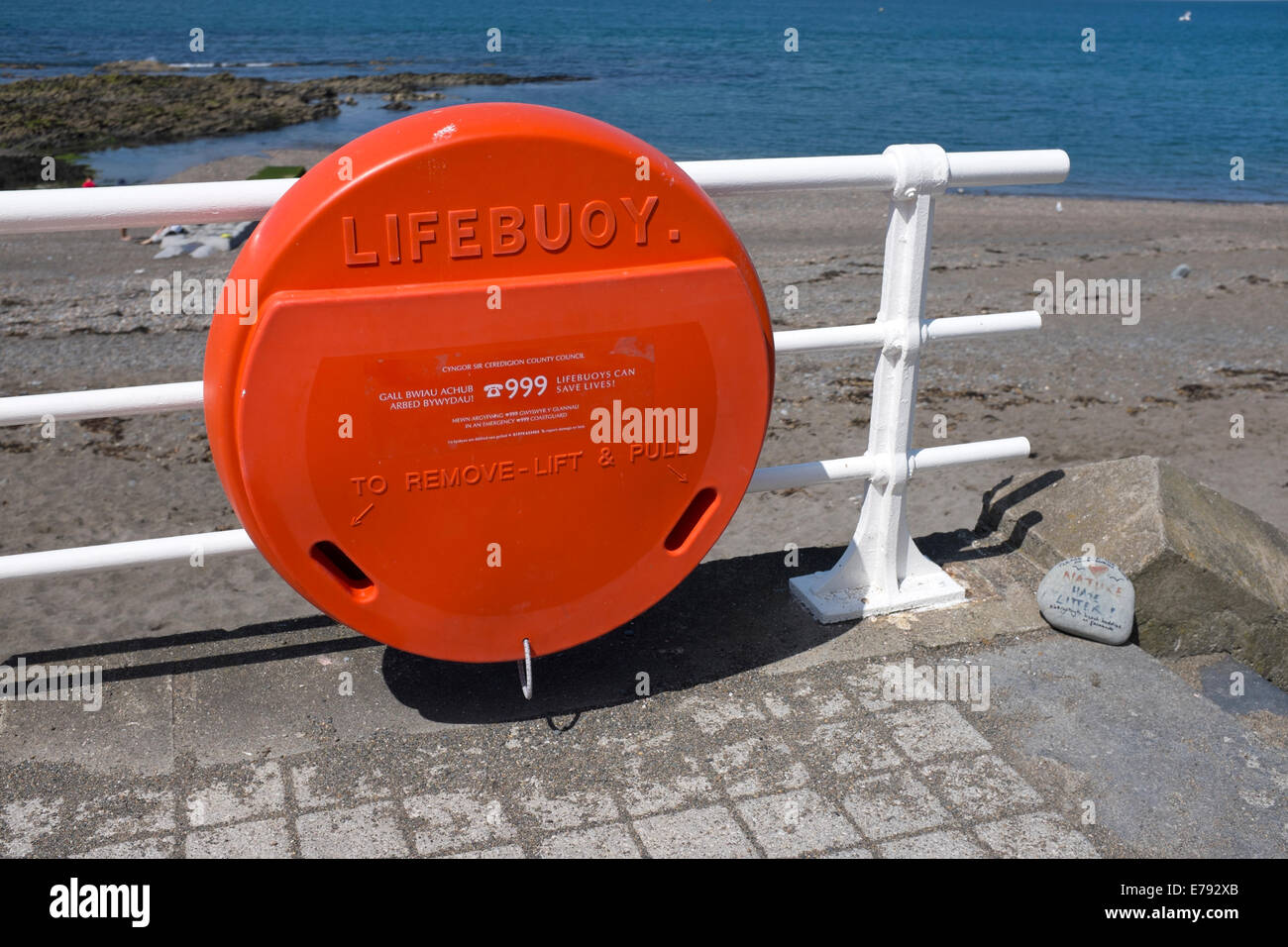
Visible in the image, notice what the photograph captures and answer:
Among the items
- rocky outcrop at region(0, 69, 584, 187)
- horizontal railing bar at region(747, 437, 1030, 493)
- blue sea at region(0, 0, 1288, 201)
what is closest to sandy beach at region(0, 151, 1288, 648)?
horizontal railing bar at region(747, 437, 1030, 493)

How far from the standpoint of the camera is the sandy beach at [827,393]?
5.36m

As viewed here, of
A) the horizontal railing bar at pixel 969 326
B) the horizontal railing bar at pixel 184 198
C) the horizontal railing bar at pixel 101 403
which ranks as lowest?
the horizontal railing bar at pixel 101 403

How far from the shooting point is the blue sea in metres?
24.7

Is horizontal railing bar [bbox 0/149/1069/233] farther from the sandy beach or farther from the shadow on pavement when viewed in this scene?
the sandy beach

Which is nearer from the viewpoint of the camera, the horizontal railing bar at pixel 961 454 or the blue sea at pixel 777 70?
the horizontal railing bar at pixel 961 454

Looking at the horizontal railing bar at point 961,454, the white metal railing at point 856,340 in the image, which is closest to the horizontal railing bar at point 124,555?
the white metal railing at point 856,340

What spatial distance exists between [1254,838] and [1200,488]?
5.30 ft

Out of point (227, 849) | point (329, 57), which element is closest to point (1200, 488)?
point (227, 849)

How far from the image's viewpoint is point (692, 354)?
2.67 m

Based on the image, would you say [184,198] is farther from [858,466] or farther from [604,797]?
[858,466]

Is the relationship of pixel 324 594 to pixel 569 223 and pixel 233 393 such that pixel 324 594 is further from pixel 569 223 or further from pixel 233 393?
pixel 569 223

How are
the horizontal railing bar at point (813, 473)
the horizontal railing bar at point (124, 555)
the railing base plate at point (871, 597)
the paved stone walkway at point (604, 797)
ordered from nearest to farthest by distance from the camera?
the paved stone walkway at point (604, 797) < the horizontal railing bar at point (124, 555) < the horizontal railing bar at point (813, 473) < the railing base plate at point (871, 597)

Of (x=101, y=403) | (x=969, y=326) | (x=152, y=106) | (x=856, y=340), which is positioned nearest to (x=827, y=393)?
(x=969, y=326)

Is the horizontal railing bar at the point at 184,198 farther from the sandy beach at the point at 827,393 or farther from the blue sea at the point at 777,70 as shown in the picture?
the blue sea at the point at 777,70
